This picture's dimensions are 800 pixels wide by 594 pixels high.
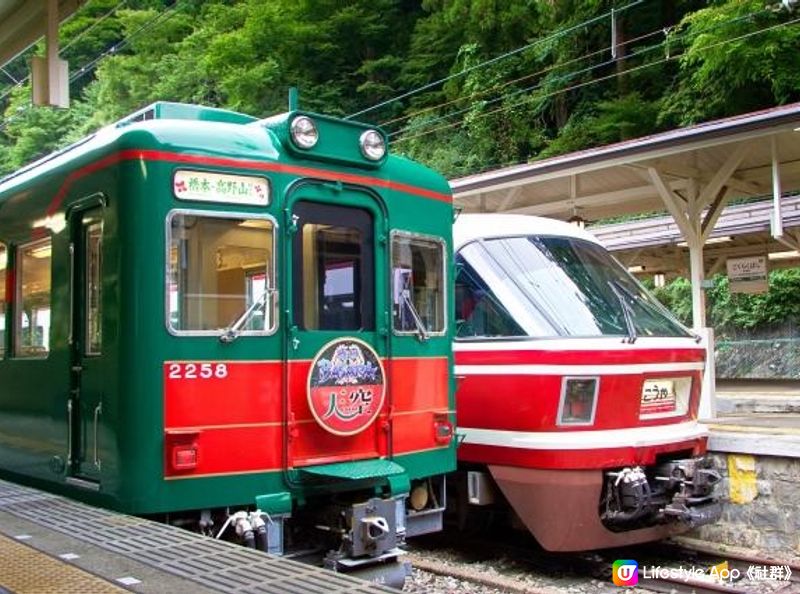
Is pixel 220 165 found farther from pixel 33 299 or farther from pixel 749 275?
pixel 749 275

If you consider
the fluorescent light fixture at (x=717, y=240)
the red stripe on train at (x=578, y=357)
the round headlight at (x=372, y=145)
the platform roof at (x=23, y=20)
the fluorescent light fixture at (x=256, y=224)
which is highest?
the platform roof at (x=23, y=20)

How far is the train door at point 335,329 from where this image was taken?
531cm

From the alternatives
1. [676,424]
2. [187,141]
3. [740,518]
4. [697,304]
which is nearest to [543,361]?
[676,424]

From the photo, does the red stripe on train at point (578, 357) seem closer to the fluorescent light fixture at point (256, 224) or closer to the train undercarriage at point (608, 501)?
the train undercarriage at point (608, 501)

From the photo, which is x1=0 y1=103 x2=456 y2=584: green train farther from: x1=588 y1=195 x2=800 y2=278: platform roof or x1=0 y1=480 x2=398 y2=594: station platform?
x1=588 y1=195 x2=800 y2=278: platform roof

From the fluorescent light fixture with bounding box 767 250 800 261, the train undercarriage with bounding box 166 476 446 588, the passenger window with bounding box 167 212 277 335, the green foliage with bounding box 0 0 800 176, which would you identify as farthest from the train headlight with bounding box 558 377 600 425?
the green foliage with bounding box 0 0 800 176

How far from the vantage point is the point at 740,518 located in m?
8.26

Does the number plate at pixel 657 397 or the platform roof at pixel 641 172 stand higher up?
the platform roof at pixel 641 172

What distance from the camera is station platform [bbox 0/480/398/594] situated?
10.6 ft

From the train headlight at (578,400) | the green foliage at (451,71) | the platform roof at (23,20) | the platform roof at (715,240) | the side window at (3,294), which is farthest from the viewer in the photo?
the green foliage at (451,71)

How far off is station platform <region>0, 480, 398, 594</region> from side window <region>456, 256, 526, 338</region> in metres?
3.88

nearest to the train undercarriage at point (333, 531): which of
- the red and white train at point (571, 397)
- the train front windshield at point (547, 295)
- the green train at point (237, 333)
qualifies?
the green train at point (237, 333)

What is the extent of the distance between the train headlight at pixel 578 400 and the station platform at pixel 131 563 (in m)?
3.70

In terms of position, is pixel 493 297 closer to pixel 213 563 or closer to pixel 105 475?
pixel 105 475
